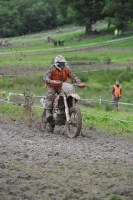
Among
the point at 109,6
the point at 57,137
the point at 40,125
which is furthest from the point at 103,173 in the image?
the point at 109,6

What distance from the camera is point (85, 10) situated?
70.6 meters

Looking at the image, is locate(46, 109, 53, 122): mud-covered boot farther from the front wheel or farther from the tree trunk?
the tree trunk

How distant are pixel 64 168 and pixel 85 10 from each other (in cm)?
6308

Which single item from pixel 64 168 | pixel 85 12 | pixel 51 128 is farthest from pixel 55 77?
pixel 85 12

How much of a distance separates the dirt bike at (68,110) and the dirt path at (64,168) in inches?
12.2

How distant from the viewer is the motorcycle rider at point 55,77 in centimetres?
1379

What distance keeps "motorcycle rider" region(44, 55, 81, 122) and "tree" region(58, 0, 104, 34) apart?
54.9 meters

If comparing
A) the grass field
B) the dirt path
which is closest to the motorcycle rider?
the dirt path

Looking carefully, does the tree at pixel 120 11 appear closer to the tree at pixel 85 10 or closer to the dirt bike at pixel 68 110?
the tree at pixel 85 10

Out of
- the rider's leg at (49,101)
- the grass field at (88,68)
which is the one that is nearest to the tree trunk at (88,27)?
the grass field at (88,68)

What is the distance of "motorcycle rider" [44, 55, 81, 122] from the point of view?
13789 mm

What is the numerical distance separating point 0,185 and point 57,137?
588 cm

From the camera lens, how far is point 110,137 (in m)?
13.8

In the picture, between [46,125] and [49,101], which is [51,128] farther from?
[49,101]
